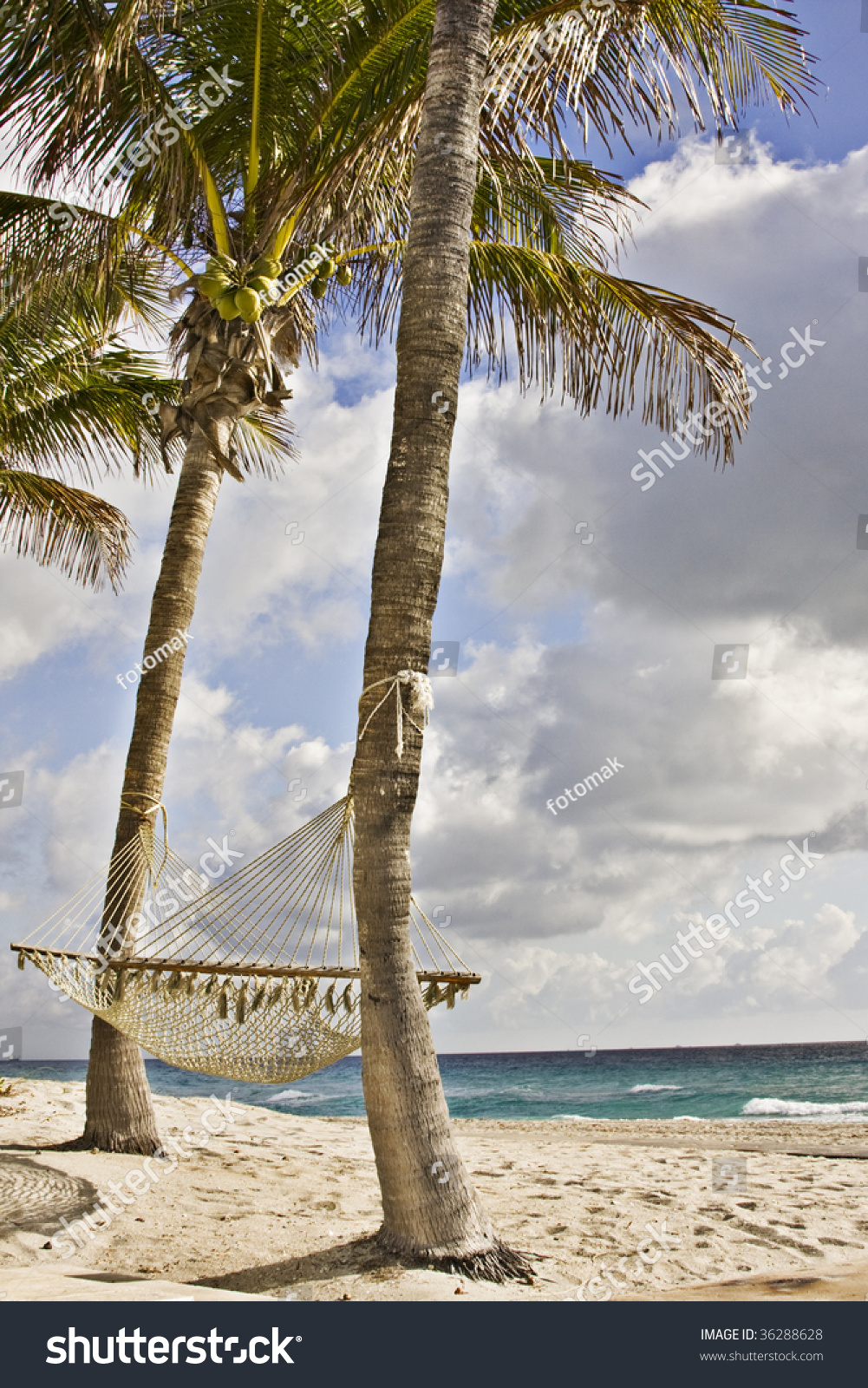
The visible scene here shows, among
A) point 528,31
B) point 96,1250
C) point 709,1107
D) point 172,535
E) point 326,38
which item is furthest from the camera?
point 709,1107

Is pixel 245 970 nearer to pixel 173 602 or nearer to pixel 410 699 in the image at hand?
Answer: pixel 410 699

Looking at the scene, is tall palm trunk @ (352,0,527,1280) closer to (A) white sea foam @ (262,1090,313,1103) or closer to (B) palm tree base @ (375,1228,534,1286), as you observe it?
(B) palm tree base @ (375,1228,534,1286)

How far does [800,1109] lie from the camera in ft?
55.6

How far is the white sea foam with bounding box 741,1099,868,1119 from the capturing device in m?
16.1

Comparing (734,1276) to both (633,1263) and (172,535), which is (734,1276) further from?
(172,535)

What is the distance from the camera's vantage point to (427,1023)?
275 centimetres

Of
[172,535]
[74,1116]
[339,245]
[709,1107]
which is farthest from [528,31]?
[709,1107]

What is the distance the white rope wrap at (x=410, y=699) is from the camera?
9.35 ft

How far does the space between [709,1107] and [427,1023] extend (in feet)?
60.4

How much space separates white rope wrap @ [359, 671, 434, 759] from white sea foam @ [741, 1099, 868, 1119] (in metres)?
15.9

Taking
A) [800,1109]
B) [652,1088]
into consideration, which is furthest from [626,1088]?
[800,1109]

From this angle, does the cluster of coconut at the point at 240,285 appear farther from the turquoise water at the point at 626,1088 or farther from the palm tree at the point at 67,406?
the turquoise water at the point at 626,1088

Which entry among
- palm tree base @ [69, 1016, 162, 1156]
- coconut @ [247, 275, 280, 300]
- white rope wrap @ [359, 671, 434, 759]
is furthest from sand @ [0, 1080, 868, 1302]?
coconut @ [247, 275, 280, 300]

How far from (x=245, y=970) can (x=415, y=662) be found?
134 cm
